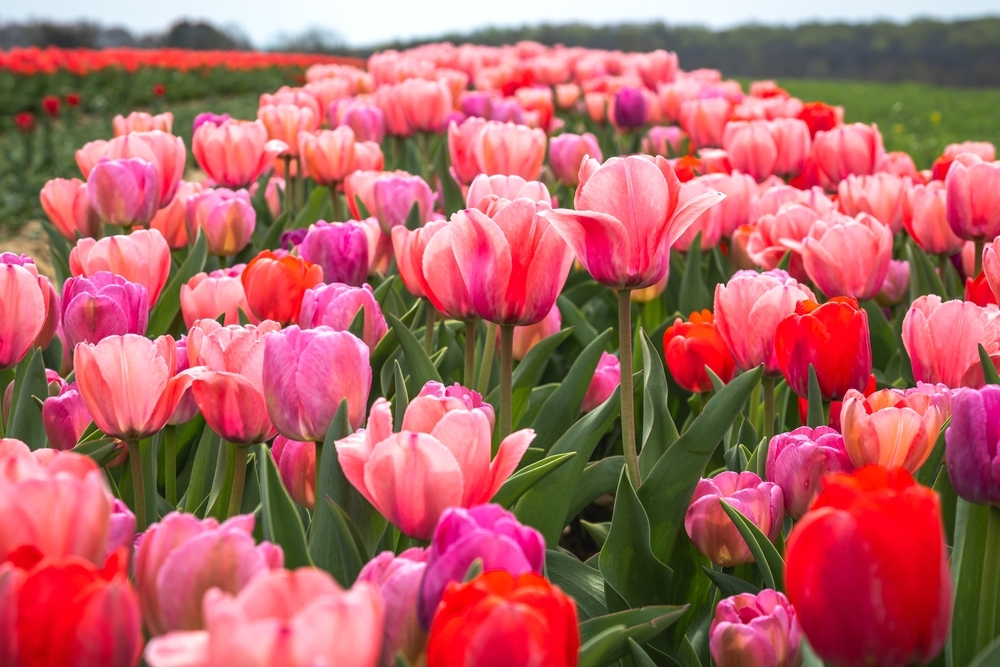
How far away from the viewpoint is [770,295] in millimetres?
1365

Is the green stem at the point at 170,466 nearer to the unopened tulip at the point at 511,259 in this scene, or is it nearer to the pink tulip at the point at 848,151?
the unopened tulip at the point at 511,259

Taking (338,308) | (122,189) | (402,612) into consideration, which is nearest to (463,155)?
(122,189)

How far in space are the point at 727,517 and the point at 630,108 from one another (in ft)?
11.7

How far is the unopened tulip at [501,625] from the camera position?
60 centimetres

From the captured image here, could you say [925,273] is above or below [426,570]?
below

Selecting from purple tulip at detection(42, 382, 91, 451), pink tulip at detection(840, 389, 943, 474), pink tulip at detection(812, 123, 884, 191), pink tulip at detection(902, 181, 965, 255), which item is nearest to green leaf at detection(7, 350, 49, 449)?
purple tulip at detection(42, 382, 91, 451)

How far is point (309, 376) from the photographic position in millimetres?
1034

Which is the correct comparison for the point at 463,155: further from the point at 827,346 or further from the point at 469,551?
the point at 469,551

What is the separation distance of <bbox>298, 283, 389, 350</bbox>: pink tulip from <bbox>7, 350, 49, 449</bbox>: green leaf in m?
0.40

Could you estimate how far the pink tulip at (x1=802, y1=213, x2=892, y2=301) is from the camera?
1750 millimetres

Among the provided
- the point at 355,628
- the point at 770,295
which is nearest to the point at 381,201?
the point at 770,295

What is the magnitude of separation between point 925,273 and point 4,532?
7.21 feet

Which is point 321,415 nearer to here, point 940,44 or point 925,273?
point 925,273

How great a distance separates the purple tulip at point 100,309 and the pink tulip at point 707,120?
3.04 meters
